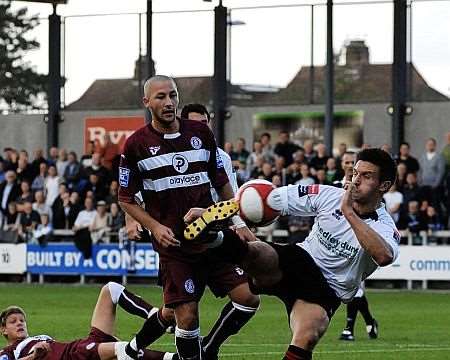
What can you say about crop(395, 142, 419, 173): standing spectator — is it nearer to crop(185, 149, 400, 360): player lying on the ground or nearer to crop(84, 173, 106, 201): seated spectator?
crop(84, 173, 106, 201): seated spectator

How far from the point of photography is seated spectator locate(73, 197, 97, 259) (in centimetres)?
2638

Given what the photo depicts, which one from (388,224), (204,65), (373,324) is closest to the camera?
(388,224)

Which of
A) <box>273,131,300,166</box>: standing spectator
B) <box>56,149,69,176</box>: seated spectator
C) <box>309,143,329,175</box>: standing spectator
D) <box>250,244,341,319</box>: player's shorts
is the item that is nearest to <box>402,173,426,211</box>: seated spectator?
<box>309,143,329,175</box>: standing spectator

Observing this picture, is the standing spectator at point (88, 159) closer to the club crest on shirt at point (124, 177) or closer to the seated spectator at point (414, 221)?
the seated spectator at point (414, 221)

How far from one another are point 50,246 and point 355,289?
1772 cm

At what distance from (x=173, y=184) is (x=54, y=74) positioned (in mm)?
22303

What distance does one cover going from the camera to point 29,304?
21391 mm

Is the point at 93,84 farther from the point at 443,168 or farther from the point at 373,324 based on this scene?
the point at 373,324

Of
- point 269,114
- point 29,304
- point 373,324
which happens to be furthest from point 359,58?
point 373,324

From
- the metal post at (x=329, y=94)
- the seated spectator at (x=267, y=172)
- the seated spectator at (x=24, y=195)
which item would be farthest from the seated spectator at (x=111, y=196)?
the metal post at (x=329, y=94)

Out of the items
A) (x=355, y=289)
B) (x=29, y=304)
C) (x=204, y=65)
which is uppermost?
(x=204, y=65)

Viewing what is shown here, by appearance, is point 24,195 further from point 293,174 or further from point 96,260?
point 293,174

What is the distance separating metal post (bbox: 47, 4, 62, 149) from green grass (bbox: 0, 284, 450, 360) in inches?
289

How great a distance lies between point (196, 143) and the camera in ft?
34.9
